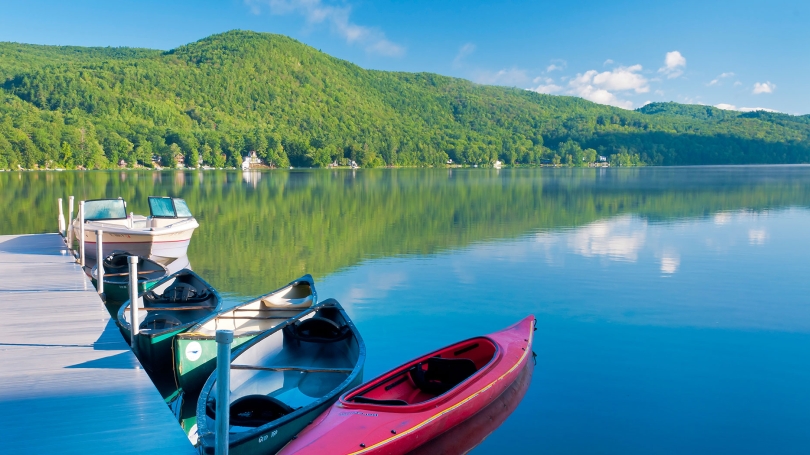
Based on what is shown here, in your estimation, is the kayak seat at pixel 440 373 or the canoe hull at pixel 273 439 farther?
the kayak seat at pixel 440 373

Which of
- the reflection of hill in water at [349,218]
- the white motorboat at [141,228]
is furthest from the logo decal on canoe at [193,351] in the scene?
the white motorboat at [141,228]

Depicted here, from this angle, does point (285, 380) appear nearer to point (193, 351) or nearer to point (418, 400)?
point (193, 351)

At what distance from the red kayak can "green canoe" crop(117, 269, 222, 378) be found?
140 inches

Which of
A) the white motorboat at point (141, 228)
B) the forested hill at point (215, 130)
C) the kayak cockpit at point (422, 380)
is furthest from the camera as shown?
the forested hill at point (215, 130)

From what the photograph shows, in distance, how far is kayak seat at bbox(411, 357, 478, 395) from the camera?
8539 mm

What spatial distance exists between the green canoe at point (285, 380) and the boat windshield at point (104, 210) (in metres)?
15.0

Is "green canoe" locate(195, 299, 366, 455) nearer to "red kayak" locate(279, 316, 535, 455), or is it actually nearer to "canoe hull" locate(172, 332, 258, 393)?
"red kayak" locate(279, 316, 535, 455)

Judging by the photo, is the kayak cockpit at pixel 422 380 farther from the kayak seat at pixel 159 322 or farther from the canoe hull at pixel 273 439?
the kayak seat at pixel 159 322

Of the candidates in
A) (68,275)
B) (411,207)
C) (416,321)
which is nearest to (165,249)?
(68,275)

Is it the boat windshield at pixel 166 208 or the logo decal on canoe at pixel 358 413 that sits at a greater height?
the boat windshield at pixel 166 208

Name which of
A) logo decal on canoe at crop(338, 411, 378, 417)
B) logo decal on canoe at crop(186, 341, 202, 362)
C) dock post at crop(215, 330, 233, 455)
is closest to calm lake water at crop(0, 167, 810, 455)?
logo decal on canoe at crop(338, 411, 378, 417)

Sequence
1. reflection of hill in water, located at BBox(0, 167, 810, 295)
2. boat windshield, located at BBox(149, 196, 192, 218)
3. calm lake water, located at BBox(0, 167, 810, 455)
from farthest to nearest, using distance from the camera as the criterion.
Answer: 1. boat windshield, located at BBox(149, 196, 192, 218)
2. reflection of hill in water, located at BBox(0, 167, 810, 295)
3. calm lake water, located at BBox(0, 167, 810, 455)

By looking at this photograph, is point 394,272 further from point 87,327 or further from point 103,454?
point 103,454

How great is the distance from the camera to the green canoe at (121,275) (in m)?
15.2
